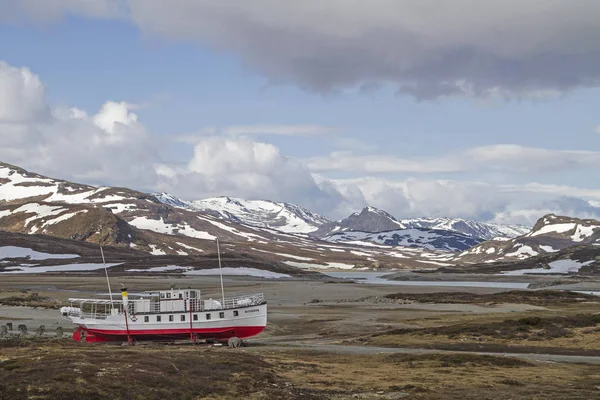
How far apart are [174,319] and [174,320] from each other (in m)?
0.09

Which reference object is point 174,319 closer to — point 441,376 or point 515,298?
point 441,376

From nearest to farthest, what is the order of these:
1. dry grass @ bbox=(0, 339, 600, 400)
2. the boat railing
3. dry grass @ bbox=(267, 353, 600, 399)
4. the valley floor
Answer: dry grass @ bbox=(0, 339, 600, 400) < the valley floor < dry grass @ bbox=(267, 353, 600, 399) < the boat railing

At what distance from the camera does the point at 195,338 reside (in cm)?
6669

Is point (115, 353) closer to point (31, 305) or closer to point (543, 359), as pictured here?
point (543, 359)

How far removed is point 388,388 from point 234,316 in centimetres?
2966

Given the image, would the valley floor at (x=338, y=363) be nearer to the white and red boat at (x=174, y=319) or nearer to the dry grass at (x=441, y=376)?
the dry grass at (x=441, y=376)

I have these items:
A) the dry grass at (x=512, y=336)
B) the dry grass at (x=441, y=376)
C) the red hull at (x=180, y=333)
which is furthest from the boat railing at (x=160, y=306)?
the dry grass at (x=441, y=376)

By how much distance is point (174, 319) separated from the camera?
66.9 meters

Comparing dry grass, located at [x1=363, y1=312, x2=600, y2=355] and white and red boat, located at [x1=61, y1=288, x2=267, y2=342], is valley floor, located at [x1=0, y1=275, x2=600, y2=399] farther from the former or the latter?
white and red boat, located at [x1=61, y1=288, x2=267, y2=342]

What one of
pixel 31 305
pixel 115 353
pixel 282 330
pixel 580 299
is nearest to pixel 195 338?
pixel 282 330

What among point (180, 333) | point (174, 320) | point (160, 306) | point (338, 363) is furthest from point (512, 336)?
point (160, 306)

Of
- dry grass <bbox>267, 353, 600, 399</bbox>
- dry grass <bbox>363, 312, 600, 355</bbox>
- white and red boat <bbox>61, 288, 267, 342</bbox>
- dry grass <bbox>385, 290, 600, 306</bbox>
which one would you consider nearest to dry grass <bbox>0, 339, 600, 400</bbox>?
dry grass <bbox>267, 353, 600, 399</bbox>

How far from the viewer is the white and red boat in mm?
66562

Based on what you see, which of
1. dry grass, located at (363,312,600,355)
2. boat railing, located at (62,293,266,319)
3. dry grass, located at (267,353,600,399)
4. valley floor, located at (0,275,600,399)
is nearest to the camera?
valley floor, located at (0,275,600,399)
